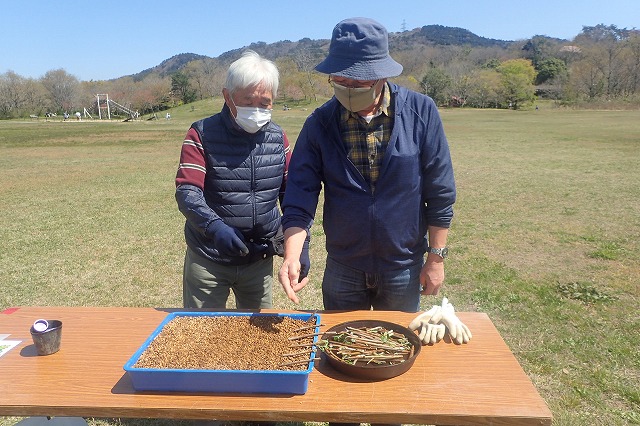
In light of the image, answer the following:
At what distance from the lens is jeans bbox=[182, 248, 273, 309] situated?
9.20ft

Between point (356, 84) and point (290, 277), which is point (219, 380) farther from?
point (356, 84)

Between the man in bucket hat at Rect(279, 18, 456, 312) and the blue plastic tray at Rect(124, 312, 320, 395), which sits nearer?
the blue plastic tray at Rect(124, 312, 320, 395)

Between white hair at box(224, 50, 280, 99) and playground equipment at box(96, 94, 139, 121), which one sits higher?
playground equipment at box(96, 94, 139, 121)

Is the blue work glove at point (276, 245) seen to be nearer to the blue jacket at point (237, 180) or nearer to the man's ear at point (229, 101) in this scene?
the blue jacket at point (237, 180)

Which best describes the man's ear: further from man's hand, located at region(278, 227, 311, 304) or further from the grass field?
the grass field

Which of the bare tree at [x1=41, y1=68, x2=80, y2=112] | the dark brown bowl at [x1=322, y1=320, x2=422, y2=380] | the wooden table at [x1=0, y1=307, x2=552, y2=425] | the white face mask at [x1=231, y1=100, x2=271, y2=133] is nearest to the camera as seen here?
the wooden table at [x1=0, y1=307, x2=552, y2=425]

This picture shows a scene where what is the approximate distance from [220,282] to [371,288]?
36.3 inches

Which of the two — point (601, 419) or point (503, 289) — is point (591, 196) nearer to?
point (503, 289)

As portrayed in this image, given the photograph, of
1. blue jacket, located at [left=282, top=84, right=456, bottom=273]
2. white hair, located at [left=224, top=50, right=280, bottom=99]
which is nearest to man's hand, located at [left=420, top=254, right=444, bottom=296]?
blue jacket, located at [left=282, top=84, right=456, bottom=273]

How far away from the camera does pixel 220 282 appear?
286 cm

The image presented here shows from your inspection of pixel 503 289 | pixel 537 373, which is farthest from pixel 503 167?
pixel 537 373

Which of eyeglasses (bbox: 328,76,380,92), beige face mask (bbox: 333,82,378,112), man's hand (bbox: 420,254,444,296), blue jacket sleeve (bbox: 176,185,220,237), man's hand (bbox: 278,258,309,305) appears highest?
eyeglasses (bbox: 328,76,380,92)

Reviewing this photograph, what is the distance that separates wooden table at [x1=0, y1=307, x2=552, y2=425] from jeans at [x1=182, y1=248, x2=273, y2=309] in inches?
26.0

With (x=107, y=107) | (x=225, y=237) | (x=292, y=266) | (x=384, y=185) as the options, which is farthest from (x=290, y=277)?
(x=107, y=107)
